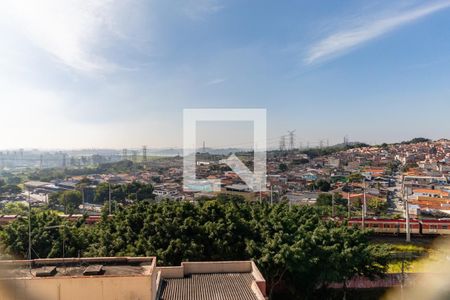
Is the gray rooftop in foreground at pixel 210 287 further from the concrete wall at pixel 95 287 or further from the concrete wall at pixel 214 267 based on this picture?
the concrete wall at pixel 95 287

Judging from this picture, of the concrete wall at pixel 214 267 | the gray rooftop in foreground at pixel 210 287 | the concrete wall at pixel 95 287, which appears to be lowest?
the gray rooftop in foreground at pixel 210 287

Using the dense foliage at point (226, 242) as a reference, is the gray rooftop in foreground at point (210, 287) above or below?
below

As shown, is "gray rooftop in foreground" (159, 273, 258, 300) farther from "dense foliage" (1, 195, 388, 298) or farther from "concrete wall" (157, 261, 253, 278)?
"dense foliage" (1, 195, 388, 298)

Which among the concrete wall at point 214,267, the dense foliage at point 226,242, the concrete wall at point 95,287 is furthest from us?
the dense foliage at point 226,242

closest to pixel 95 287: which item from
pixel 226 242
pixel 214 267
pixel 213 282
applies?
pixel 213 282

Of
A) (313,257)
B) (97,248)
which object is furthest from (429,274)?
(97,248)

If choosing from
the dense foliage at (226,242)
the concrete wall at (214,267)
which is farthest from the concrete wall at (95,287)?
the dense foliage at (226,242)

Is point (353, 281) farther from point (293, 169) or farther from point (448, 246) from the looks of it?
point (293, 169)
